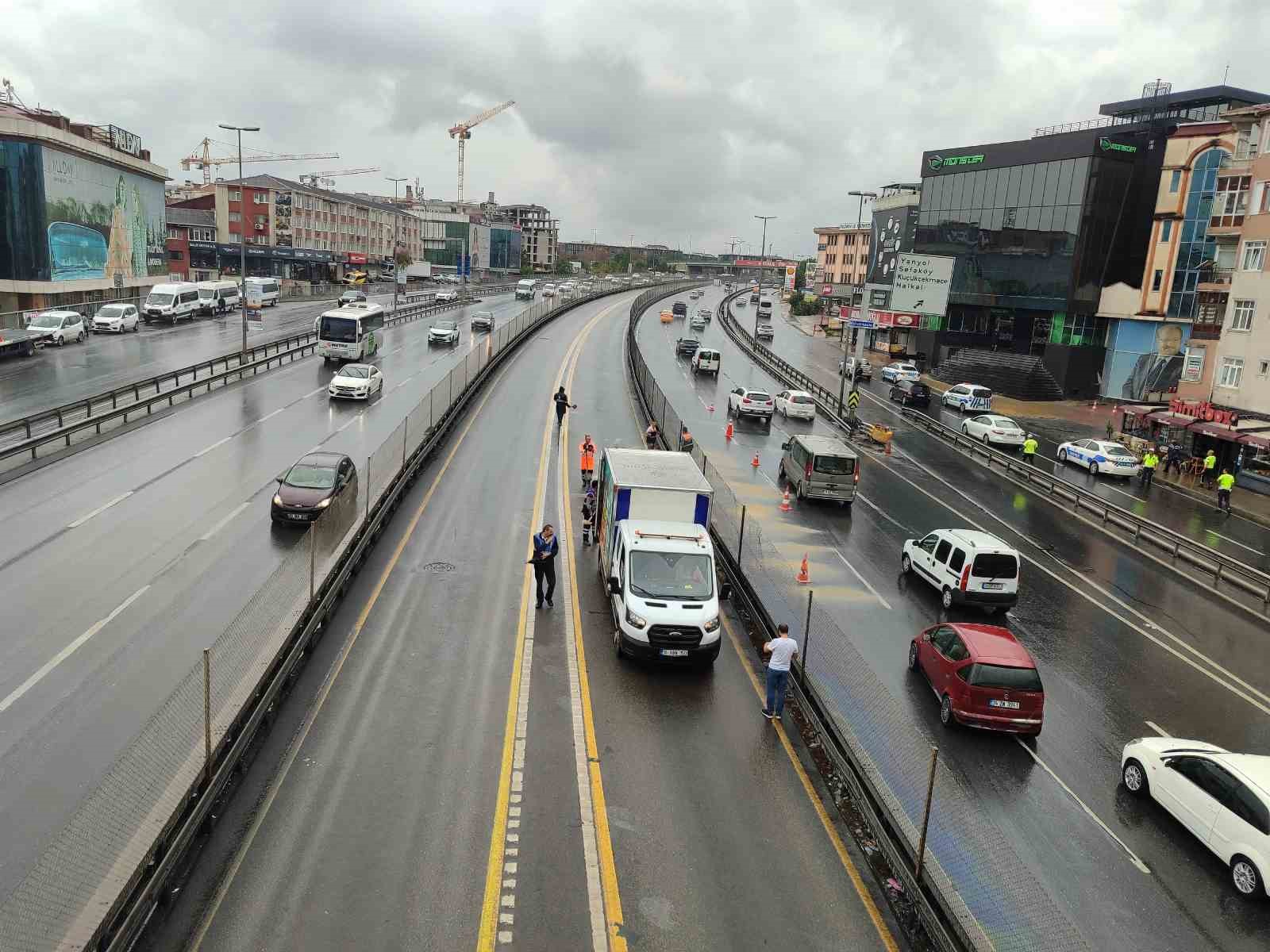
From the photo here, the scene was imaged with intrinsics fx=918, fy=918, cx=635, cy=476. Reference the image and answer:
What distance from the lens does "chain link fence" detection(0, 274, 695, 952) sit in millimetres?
7562

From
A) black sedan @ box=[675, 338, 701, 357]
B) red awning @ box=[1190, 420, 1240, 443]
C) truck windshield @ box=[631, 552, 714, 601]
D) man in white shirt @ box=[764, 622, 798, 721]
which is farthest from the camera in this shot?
black sedan @ box=[675, 338, 701, 357]

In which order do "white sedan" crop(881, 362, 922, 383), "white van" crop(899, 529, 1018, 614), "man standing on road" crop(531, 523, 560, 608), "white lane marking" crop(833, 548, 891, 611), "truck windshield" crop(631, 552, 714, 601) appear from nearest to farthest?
"truck windshield" crop(631, 552, 714, 601), "man standing on road" crop(531, 523, 560, 608), "white van" crop(899, 529, 1018, 614), "white lane marking" crop(833, 548, 891, 611), "white sedan" crop(881, 362, 922, 383)

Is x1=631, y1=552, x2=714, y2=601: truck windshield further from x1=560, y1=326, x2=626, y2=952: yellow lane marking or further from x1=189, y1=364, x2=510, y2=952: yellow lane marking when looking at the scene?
x1=189, y1=364, x2=510, y2=952: yellow lane marking

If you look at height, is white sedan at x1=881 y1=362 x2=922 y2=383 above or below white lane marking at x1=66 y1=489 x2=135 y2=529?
above

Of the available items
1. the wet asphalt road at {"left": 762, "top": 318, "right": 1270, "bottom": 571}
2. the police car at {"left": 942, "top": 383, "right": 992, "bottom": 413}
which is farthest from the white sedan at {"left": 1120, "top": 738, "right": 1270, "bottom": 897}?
the police car at {"left": 942, "top": 383, "right": 992, "bottom": 413}

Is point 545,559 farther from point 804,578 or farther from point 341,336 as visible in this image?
point 341,336

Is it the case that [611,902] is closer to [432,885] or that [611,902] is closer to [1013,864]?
[432,885]

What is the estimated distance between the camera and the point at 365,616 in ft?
55.5

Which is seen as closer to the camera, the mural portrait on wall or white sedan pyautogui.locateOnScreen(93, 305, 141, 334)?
white sedan pyautogui.locateOnScreen(93, 305, 141, 334)

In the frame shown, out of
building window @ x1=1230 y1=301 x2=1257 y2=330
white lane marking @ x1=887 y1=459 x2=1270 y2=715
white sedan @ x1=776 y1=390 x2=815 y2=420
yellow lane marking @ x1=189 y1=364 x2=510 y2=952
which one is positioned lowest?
white lane marking @ x1=887 y1=459 x2=1270 y2=715

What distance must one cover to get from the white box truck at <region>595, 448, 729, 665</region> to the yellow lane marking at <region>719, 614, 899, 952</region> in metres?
1.53

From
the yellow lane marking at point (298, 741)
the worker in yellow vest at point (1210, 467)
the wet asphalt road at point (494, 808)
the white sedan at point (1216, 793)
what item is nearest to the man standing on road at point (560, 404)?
the yellow lane marking at point (298, 741)

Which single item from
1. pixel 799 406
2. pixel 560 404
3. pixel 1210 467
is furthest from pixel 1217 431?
pixel 560 404

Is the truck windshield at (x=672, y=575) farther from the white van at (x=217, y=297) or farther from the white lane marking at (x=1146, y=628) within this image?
the white van at (x=217, y=297)
